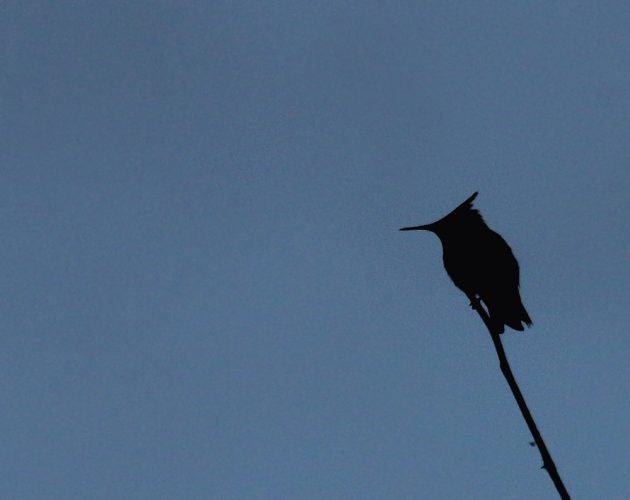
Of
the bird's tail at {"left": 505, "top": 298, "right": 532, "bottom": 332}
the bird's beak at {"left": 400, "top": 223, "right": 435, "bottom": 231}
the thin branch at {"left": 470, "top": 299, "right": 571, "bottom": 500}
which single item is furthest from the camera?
the bird's tail at {"left": 505, "top": 298, "right": 532, "bottom": 332}

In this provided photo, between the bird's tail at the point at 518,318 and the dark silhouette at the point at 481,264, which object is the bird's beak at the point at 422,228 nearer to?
the dark silhouette at the point at 481,264

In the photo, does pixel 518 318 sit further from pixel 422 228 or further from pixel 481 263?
pixel 422 228

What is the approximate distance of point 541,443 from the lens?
2.54 metres

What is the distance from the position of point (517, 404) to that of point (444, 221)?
382cm

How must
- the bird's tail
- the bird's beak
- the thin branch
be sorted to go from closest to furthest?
the thin branch, the bird's beak, the bird's tail

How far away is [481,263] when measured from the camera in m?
6.60

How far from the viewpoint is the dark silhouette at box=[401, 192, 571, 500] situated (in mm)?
6289

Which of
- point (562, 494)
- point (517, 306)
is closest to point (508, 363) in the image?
point (562, 494)

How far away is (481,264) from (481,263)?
0.04ft

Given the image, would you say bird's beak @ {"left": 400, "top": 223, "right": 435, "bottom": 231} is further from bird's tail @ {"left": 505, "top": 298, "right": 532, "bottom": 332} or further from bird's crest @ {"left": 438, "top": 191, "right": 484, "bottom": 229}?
bird's tail @ {"left": 505, "top": 298, "right": 532, "bottom": 332}

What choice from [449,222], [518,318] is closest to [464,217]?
[449,222]

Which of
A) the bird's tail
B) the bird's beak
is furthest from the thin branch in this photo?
the bird's tail

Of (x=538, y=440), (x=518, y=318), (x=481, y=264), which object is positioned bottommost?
(x=538, y=440)

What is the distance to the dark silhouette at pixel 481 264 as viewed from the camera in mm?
6289
